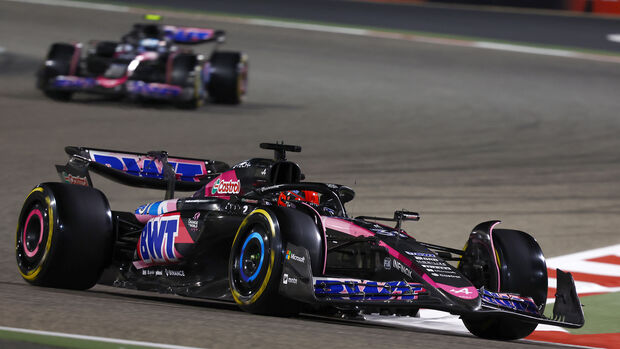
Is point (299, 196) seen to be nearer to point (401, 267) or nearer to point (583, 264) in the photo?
point (401, 267)

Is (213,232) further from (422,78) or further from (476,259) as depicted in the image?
(422,78)

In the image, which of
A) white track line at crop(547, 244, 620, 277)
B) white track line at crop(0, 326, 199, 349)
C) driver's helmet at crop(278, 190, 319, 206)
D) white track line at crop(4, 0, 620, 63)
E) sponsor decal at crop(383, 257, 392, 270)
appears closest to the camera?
white track line at crop(0, 326, 199, 349)

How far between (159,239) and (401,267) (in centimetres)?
194

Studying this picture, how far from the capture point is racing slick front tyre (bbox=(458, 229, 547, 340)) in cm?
732

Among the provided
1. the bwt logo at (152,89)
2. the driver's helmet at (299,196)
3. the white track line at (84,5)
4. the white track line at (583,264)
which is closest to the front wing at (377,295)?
the driver's helmet at (299,196)

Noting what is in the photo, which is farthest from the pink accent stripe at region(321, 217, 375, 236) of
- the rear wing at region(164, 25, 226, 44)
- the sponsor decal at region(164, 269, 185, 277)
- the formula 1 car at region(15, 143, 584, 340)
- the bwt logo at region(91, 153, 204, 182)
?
the rear wing at region(164, 25, 226, 44)

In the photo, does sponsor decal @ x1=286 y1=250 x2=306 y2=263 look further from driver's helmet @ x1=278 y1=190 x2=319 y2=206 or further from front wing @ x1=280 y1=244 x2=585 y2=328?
driver's helmet @ x1=278 y1=190 x2=319 y2=206

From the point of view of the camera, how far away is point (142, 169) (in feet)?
30.1

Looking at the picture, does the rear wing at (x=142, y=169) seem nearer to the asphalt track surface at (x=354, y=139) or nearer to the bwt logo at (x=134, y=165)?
the bwt logo at (x=134, y=165)

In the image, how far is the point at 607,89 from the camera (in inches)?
952

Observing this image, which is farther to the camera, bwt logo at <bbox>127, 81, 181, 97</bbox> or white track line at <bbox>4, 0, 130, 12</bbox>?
white track line at <bbox>4, 0, 130, 12</bbox>

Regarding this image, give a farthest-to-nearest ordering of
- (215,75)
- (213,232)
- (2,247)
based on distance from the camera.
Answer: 1. (215,75)
2. (2,247)
3. (213,232)

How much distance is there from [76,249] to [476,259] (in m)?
2.65

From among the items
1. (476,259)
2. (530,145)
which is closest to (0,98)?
(530,145)
